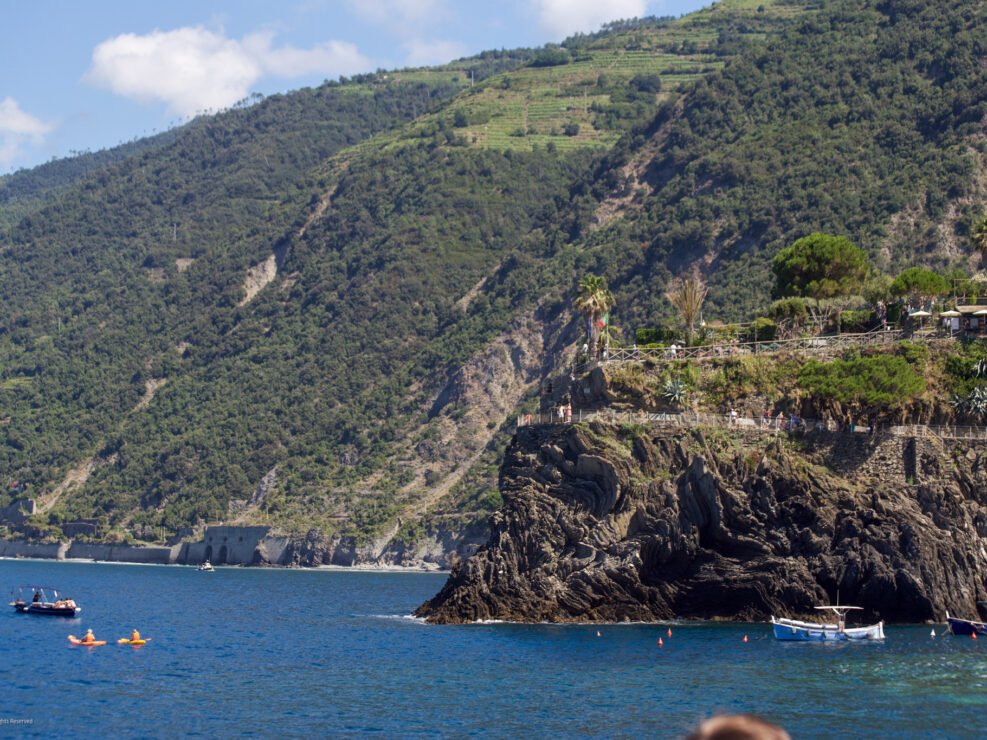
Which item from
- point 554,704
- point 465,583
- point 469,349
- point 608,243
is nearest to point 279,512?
point 469,349

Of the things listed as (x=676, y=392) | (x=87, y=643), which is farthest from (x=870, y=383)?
(x=87, y=643)

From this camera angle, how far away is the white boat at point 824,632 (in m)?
71.9

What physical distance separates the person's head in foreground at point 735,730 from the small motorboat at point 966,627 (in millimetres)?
62029

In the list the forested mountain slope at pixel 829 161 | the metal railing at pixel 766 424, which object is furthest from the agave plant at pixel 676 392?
the forested mountain slope at pixel 829 161

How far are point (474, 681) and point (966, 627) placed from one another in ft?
80.6

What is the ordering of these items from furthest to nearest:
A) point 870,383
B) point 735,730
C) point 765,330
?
point 765,330 < point 870,383 < point 735,730

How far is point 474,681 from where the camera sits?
62.5 meters

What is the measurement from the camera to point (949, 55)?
17262 centimetres

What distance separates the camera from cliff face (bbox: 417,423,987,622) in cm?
7888

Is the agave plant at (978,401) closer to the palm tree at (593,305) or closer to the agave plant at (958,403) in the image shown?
the agave plant at (958,403)

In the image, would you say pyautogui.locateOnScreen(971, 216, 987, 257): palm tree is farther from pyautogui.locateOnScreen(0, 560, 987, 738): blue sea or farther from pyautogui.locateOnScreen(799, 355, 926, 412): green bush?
pyautogui.locateOnScreen(0, 560, 987, 738): blue sea

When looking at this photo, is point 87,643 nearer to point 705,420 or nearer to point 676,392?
point 676,392

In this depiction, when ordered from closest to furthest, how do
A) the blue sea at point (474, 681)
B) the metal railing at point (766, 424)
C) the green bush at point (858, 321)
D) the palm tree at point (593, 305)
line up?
the blue sea at point (474, 681) < the metal railing at point (766, 424) < the green bush at point (858, 321) < the palm tree at point (593, 305)

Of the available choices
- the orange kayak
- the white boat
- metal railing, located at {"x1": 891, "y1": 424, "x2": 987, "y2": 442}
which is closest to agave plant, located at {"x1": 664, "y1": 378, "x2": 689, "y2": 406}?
metal railing, located at {"x1": 891, "y1": 424, "x2": 987, "y2": 442}
